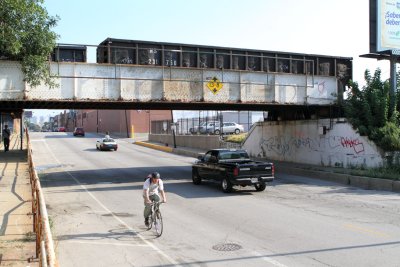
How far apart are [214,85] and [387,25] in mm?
10306

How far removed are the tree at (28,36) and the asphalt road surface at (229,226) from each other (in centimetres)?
508

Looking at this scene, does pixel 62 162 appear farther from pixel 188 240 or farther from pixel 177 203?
pixel 188 240

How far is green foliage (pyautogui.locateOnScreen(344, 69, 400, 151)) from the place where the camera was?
23.8m

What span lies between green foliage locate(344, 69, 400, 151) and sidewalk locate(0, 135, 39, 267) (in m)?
16.7

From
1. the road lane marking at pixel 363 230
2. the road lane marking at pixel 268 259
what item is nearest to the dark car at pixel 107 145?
the road lane marking at pixel 363 230

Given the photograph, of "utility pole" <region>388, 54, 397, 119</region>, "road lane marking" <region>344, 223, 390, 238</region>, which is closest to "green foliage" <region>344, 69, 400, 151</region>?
"utility pole" <region>388, 54, 397, 119</region>

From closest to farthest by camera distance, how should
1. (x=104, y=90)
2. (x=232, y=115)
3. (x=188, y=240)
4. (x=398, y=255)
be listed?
(x=398, y=255) < (x=188, y=240) < (x=104, y=90) < (x=232, y=115)

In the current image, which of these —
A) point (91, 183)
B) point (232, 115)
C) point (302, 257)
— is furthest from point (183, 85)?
point (232, 115)

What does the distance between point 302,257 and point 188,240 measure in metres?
2.74

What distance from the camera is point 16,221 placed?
12.0 m

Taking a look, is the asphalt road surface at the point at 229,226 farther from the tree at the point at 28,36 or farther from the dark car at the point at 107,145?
the dark car at the point at 107,145

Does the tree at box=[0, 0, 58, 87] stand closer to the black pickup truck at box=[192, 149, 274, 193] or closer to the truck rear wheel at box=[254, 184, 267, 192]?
the black pickup truck at box=[192, 149, 274, 193]

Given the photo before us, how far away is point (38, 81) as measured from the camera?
2016cm

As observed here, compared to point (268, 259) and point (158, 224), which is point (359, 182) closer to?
point (158, 224)
